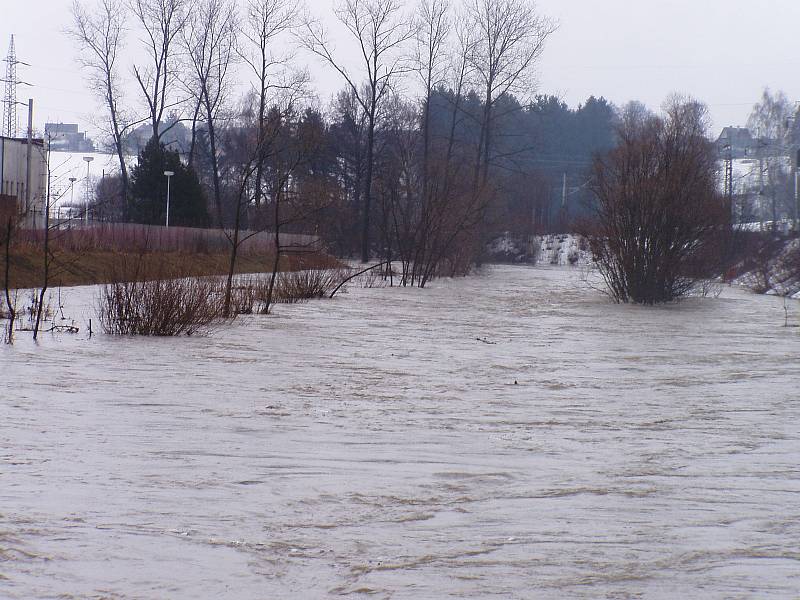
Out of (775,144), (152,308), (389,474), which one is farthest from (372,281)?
(775,144)

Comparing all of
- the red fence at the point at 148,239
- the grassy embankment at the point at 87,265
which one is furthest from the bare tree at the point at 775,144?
the grassy embankment at the point at 87,265

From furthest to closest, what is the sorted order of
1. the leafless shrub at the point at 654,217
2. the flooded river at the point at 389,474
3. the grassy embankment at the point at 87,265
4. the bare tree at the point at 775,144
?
the bare tree at the point at 775,144 < the leafless shrub at the point at 654,217 < the grassy embankment at the point at 87,265 < the flooded river at the point at 389,474

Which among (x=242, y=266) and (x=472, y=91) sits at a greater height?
(x=472, y=91)

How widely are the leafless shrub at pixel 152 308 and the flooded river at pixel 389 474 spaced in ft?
3.53

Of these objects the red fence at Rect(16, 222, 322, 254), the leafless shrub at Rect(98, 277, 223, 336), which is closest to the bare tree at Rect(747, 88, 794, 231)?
the red fence at Rect(16, 222, 322, 254)

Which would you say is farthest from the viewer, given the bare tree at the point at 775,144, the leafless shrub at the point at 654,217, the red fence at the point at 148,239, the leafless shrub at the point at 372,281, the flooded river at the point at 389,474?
the bare tree at the point at 775,144

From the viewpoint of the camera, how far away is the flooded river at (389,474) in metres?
4.78

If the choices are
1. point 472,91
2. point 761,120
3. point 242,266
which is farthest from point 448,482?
point 761,120

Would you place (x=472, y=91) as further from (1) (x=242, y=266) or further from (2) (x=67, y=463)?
(2) (x=67, y=463)

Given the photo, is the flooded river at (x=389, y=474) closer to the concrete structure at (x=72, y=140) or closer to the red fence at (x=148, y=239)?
the concrete structure at (x=72, y=140)

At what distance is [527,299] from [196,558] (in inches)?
1002

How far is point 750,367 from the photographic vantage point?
44.2 feet

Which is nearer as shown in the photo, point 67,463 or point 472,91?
point 67,463

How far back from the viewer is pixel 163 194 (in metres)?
49.5
